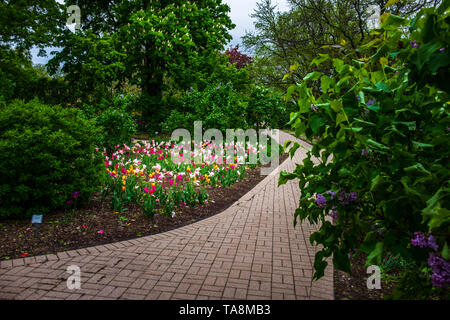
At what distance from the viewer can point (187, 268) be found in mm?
3707

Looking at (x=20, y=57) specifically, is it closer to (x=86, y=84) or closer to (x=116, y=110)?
(x=86, y=84)

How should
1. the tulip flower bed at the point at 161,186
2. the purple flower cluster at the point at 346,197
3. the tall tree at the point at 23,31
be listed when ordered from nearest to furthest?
the purple flower cluster at the point at 346,197, the tulip flower bed at the point at 161,186, the tall tree at the point at 23,31

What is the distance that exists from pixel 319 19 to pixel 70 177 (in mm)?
12776

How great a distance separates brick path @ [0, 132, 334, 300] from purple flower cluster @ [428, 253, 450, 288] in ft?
5.92

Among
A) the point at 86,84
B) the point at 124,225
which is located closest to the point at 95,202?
the point at 124,225

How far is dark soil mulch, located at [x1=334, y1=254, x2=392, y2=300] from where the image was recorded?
3.16 meters

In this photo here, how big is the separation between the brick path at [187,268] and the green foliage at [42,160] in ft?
4.51

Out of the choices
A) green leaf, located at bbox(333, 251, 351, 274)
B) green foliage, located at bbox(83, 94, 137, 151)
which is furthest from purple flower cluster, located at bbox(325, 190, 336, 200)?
green foliage, located at bbox(83, 94, 137, 151)

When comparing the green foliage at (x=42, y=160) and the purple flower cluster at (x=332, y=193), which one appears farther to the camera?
the green foliage at (x=42, y=160)

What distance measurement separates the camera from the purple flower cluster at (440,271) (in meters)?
1.48

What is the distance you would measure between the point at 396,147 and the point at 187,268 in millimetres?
2913

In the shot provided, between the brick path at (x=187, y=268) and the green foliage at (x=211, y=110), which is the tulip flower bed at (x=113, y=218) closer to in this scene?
the brick path at (x=187, y=268)

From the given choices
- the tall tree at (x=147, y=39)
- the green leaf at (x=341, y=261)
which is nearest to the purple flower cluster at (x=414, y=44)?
the green leaf at (x=341, y=261)

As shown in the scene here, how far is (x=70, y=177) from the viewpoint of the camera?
517cm
